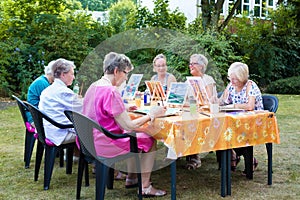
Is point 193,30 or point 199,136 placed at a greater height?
point 193,30

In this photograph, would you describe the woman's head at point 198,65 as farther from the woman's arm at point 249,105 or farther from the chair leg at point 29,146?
the chair leg at point 29,146

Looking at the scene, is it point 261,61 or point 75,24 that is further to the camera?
point 261,61

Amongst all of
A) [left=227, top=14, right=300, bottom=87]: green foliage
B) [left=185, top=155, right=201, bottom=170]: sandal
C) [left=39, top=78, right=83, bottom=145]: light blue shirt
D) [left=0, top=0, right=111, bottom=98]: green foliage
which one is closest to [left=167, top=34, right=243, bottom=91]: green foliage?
[left=0, top=0, right=111, bottom=98]: green foliage

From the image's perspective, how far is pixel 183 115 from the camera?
360 cm

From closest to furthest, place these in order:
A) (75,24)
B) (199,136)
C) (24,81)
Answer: (199,136), (24,81), (75,24)

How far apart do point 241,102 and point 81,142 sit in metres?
1.66

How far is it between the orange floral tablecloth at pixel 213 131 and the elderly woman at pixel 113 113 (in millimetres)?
130

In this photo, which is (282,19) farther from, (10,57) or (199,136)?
(199,136)

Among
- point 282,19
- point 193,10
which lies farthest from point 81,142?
point 193,10

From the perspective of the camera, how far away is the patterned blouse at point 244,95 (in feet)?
13.6

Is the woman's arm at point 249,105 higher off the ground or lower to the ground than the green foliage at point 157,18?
lower

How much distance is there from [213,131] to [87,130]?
39.9 inches

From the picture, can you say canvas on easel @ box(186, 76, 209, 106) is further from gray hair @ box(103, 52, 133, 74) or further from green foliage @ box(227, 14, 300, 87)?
green foliage @ box(227, 14, 300, 87)

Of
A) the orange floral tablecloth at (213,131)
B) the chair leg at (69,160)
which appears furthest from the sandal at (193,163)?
the chair leg at (69,160)
